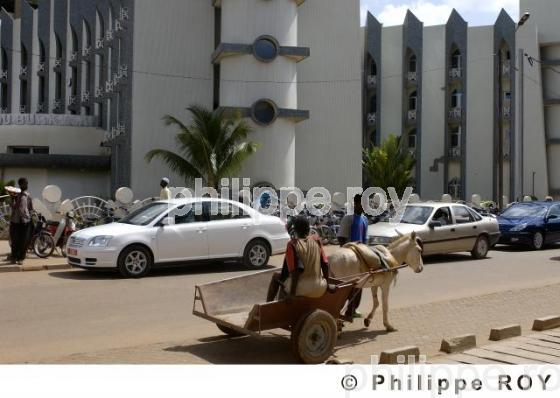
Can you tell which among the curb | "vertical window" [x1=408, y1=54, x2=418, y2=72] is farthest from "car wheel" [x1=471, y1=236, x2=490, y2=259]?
"vertical window" [x1=408, y1=54, x2=418, y2=72]

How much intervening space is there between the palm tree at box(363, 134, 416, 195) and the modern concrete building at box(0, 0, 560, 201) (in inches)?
177

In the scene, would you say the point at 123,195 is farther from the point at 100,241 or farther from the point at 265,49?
the point at 265,49

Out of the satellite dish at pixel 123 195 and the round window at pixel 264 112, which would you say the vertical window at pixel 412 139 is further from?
the satellite dish at pixel 123 195

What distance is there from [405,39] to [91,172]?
22.5m

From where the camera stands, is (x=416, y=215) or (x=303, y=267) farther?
(x=416, y=215)

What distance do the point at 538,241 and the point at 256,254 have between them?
9.81 metres

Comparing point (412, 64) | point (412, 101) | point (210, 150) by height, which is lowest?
point (210, 150)

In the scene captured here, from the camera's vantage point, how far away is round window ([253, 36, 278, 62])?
28.0 meters

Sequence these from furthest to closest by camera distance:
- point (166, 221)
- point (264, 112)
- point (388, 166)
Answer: point (388, 166)
point (264, 112)
point (166, 221)

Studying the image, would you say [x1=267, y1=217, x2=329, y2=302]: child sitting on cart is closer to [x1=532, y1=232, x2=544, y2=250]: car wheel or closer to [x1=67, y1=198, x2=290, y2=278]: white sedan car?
[x1=67, y1=198, x2=290, y2=278]: white sedan car

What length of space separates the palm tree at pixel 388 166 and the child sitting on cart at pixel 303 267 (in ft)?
107

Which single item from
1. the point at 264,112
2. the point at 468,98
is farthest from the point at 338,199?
the point at 468,98

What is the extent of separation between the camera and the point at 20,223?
13688 mm

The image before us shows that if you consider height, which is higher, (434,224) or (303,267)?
(434,224)
